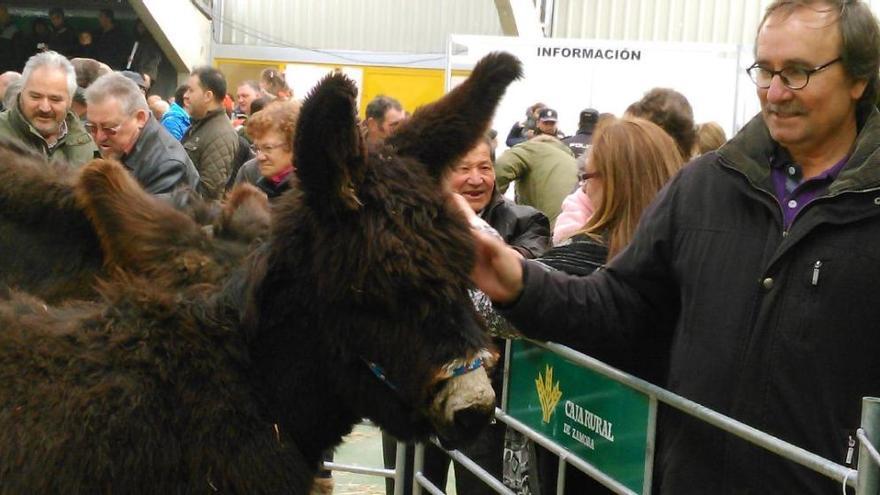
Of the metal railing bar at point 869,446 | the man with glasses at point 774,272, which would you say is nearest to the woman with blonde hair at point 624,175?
the man with glasses at point 774,272

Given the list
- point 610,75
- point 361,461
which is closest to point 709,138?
point 361,461

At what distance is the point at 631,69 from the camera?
12.8 m

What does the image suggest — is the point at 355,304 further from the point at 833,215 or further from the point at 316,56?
the point at 316,56

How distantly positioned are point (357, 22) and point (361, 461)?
16.6 m

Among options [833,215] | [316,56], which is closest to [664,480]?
[833,215]

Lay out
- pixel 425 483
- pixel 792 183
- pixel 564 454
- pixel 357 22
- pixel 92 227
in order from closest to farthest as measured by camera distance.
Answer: pixel 792 183 < pixel 564 454 < pixel 92 227 < pixel 425 483 < pixel 357 22

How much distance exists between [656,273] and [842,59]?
75 centimetres

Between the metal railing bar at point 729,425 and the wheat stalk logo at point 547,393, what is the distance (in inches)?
11.6

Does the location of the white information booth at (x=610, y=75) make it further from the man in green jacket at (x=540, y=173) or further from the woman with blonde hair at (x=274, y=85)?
the man in green jacket at (x=540, y=173)

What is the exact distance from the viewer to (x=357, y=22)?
22.8 metres

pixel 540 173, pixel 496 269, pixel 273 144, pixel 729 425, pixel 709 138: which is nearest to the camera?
pixel 729 425

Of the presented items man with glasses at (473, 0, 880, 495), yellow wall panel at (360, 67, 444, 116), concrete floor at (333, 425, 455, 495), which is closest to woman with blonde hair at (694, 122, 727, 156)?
concrete floor at (333, 425, 455, 495)

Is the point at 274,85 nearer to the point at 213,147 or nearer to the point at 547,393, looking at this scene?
the point at 213,147

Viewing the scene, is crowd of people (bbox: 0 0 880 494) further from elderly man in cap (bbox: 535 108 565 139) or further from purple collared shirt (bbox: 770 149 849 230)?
elderly man in cap (bbox: 535 108 565 139)
